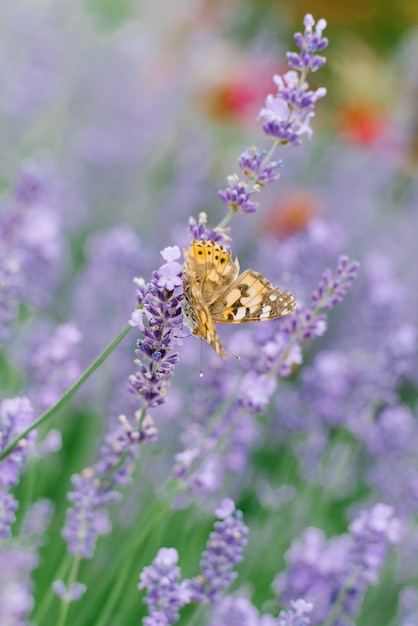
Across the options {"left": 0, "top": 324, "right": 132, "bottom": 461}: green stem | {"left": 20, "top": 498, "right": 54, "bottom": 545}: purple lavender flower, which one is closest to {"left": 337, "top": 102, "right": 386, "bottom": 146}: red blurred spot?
{"left": 20, "top": 498, "right": 54, "bottom": 545}: purple lavender flower

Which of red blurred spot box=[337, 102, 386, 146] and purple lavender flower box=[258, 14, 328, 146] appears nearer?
purple lavender flower box=[258, 14, 328, 146]

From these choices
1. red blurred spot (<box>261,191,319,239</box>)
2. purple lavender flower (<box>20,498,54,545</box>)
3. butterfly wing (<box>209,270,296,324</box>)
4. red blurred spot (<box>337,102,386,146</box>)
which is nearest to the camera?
butterfly wing (<box>209,270,296,324</box>)

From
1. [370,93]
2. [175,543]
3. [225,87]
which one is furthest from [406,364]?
[370,93]

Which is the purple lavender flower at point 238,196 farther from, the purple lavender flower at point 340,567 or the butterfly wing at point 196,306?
the purple lavender flower at point 340,567

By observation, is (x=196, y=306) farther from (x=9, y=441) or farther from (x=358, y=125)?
(x=358, y=125)

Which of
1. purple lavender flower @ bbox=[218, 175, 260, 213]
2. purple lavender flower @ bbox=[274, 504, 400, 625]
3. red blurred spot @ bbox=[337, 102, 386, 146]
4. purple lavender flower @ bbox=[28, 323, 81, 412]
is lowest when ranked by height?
purple lavender flower @ bbox=[274, 504, 400, 625]

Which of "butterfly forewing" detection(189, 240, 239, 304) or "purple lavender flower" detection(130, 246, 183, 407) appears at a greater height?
"butterfly forewing" detection(189, 240, 239, 304)

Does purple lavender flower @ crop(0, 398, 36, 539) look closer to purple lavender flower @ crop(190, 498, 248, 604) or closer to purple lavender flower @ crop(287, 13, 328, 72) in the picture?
purple lavender flower @ crop(190, 498, 248, 604)

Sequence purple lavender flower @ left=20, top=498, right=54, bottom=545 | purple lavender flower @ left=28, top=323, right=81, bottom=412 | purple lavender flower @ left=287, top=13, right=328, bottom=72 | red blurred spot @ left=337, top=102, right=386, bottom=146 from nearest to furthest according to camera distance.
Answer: purple lavender flower @ left=287, top=13, right=328, bottom=72
purple lavender flower @ left=28, top=323, right=81, bottom=412
purple lavender flower @ left=20, top=498, right=54, bottom=545
red blurred spot @ left=337, top=102, right=386, bottom=146
